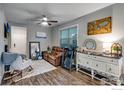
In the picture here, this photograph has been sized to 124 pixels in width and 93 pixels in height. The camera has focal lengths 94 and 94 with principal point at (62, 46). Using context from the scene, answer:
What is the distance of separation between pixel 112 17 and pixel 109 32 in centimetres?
41

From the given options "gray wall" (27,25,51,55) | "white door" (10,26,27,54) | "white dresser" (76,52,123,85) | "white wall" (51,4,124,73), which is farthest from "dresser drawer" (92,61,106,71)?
"gray wall" (27,25,51,55)

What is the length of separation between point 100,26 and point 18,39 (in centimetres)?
390

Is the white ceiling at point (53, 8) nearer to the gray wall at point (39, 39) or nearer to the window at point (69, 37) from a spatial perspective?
the window at point (69, 37)

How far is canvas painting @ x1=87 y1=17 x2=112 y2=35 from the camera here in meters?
2.70

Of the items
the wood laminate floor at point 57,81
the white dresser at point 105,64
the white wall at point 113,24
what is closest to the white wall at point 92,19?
the white wall at point 113,24

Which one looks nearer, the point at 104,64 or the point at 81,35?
the point at 104,64

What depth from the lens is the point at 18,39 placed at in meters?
4.80

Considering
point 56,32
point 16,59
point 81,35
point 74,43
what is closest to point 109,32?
point 81,35

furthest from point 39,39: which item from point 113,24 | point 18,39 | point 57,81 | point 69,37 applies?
point 113,24

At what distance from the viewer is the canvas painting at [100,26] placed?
2700mm

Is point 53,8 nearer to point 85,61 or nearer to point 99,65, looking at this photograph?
point 85,61

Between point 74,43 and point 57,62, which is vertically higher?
point 74,43
